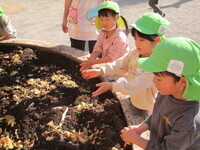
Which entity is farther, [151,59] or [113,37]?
[113,37]

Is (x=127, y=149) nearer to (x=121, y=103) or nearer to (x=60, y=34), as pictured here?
(x=121, y=103)

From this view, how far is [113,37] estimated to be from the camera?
8.97 ft

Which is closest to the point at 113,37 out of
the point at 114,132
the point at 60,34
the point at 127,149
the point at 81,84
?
the point at 81,84

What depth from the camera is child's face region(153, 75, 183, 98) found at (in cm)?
133

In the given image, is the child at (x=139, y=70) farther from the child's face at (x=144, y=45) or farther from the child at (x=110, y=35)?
the child at (x=110, y=35)

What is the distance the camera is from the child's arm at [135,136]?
160cm

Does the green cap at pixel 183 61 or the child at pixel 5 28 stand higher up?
the green cap at pixel 183 61

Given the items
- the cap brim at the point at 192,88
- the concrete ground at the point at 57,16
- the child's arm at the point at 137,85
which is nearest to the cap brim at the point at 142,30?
the child's arm at the point at 137,85

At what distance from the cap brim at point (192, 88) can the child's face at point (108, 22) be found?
62.1 inches

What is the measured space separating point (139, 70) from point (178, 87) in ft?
2.52

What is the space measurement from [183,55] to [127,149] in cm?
104

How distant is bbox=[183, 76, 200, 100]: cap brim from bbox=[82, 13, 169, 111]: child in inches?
26.2

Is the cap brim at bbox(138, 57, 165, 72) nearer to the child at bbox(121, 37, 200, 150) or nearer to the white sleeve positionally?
the child at bbox(121, 37, 200, 150)

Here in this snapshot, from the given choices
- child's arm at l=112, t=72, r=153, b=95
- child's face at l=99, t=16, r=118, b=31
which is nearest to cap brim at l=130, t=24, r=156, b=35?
child's arm at l=112, t=72, r=153, b=95
